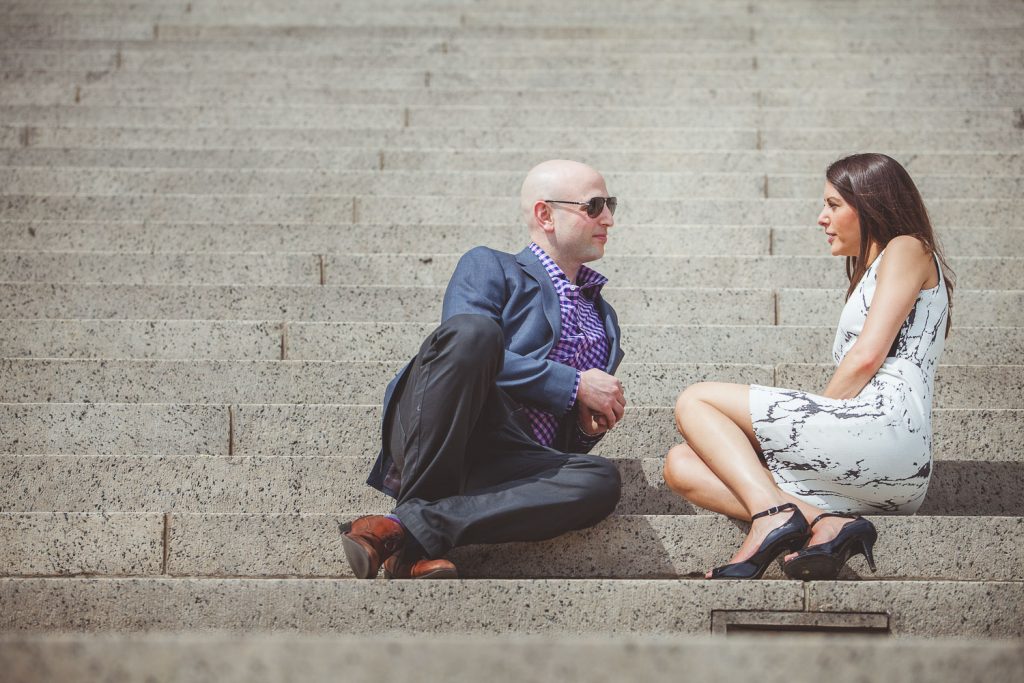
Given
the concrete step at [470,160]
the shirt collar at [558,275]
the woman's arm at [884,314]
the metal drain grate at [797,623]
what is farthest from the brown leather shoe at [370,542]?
the concrete step at [470,160]

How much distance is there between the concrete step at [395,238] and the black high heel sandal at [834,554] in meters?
2.79

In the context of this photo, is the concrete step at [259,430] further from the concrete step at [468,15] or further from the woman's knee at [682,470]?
the concrete step at [468,15]

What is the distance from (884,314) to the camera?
3.56 metres

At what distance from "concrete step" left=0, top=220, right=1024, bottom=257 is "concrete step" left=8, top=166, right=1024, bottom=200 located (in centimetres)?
50

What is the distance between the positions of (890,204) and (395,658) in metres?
2.47

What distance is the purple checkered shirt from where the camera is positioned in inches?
147

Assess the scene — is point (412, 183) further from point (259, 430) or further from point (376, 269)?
point (259, 430)

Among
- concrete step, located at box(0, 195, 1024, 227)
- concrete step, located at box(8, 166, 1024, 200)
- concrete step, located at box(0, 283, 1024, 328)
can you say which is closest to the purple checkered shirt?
concrete step, located at box(0, 283, 1024, 328)

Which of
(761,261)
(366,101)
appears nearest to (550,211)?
(761,261)

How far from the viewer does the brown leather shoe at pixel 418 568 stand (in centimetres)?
323

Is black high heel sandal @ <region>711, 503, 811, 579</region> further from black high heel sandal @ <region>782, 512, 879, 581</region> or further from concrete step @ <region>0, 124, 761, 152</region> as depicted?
concrete step @ <region>0, 124, 761, 152</region>

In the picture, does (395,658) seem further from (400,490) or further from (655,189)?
(655,189)

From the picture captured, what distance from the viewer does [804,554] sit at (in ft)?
10.5

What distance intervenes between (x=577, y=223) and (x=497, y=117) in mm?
3616
